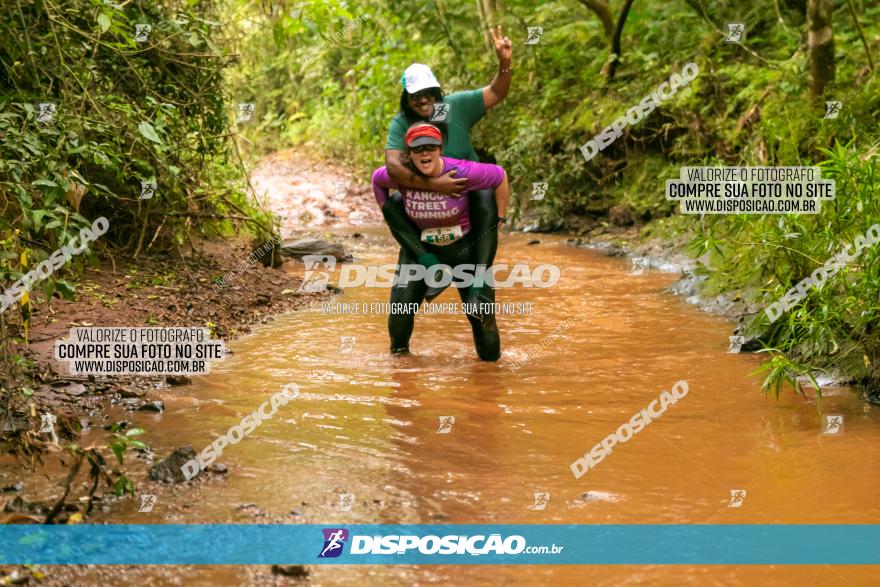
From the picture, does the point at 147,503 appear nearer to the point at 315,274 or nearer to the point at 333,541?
Answer: the point at 333,541

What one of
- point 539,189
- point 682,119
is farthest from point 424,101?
point 539,189

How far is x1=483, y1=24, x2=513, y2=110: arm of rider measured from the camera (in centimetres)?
557

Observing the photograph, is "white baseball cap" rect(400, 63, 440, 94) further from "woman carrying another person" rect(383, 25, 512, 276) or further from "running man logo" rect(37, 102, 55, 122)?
"running man logo" rect(37, 102, 55, 122)

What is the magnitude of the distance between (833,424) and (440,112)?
2862 mm

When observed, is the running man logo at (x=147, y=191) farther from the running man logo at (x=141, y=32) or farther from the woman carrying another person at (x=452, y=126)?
the woman carrying another person at (x=452, y=126)

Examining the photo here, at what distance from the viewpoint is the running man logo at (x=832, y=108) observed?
26.9 feet

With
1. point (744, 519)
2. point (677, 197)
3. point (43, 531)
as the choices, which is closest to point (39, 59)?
point (43, 531)

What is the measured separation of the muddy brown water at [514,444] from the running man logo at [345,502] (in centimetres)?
4

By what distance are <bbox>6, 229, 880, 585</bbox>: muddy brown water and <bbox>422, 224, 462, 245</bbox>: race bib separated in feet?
2.67

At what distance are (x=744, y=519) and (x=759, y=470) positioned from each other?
0.56 m

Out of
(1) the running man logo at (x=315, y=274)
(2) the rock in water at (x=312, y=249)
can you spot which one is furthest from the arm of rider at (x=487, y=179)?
(2) the rock in water at (x=312, y=249)

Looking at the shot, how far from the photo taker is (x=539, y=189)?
12742mm

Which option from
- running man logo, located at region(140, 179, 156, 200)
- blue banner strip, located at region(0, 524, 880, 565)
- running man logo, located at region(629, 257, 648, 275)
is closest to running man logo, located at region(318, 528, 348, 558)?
blue banner strip, located at region(0, 524, 880, 565)

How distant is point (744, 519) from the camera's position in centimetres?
344
